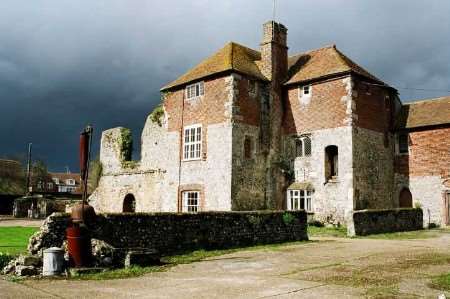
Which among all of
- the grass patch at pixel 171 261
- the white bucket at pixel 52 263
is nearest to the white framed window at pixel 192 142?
the grass patch at pixel 171 261

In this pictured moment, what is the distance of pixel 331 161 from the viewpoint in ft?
86.5

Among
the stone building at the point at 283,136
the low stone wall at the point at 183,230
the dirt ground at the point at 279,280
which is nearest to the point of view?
the dirt ground at the point at 279,280

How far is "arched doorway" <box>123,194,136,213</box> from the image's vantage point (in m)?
33.5

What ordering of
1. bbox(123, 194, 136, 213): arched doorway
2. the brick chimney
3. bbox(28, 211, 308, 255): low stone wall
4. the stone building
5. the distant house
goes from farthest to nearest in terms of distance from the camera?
the distant house → bbox(123, 194, 136, 213): arched doorway → the brick chimney → the stone building → bbox(28, 211, 308, 255): low stone wall

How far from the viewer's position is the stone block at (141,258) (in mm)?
11594

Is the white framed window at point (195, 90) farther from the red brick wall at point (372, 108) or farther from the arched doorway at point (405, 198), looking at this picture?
the arched doorway at point (405, 198)

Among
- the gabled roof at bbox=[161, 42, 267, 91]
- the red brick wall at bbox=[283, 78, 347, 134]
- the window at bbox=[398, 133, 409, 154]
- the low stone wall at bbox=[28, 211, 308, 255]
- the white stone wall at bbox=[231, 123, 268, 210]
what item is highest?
the gabled roof at bbox=[161, 42, 267, 91]

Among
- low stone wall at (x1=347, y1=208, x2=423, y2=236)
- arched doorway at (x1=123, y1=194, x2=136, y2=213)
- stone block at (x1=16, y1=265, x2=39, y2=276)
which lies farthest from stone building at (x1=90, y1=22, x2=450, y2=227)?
stone block at (x1=16, y1=265, x2=39, y2=276)

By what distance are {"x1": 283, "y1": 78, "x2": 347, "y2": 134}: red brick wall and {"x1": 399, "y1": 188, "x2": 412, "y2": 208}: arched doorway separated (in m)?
7.02

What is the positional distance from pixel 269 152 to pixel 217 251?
1269cm

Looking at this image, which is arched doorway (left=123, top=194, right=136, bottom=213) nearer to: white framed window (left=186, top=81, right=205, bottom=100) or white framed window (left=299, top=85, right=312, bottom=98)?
white framed window (left=186, top=81, right=205, bottom=100)

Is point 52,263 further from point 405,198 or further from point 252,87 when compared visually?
point 405,198

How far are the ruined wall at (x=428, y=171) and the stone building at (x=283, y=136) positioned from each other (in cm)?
7

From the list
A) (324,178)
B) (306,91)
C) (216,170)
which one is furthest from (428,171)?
(216,170)
